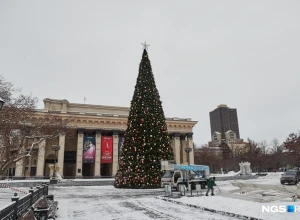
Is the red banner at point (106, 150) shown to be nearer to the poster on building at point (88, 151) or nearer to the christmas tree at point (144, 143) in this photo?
the poster on building at point (88, 151)

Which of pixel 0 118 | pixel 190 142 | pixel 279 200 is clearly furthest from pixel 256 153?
pixel 0 118

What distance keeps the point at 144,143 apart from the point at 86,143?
1081 inches

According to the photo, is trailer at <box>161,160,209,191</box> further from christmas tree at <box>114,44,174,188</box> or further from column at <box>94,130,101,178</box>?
column at <box>94,130,101,178</box>

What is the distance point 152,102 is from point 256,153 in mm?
52946

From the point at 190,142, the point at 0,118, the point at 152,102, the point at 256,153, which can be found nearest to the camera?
the point at 0,118

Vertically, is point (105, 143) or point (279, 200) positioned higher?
point (105, 143)

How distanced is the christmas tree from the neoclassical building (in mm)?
25672

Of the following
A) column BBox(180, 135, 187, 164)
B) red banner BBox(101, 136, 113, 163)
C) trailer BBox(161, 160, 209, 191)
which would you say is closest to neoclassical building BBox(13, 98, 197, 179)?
red banner BBox(101, 136, 113, 163)

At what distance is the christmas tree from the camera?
23.9 metres

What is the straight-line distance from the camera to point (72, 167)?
5688cm

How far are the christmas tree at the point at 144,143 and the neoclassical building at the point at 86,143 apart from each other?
2567cm

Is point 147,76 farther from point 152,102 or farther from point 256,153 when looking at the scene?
point 256,153

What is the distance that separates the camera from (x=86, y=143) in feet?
161

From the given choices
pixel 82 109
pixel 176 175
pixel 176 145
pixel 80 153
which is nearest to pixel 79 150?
pixel 80 153
